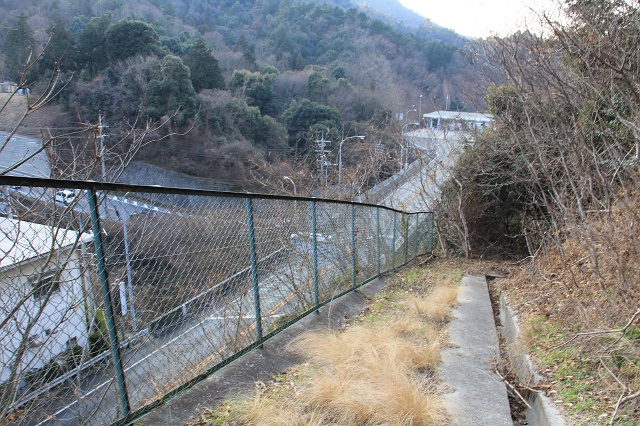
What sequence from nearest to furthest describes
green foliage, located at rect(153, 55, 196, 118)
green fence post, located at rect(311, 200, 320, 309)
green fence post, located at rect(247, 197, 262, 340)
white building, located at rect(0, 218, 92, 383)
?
white building, located at rect(0, 218, 92, 383) < green fence post, located at rect(247, 197, 262, 340) < green fence post, located at rect(311, 200, 320, 309) < green foliage, located at rect(153, 55, 196, 118)

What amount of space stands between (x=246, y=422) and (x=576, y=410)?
90.2 inches

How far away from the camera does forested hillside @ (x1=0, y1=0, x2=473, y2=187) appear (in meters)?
15.6

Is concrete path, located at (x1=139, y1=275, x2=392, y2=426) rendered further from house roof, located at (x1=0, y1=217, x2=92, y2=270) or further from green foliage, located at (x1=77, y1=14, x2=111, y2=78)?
green foliage, located at (x1=77, y1=14, x2=111, y2=78)

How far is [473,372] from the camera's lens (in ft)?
13.4

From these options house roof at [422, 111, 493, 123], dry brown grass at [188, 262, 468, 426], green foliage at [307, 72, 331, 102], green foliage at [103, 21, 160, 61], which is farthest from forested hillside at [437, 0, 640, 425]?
green foliage at [307, 72, 331, 102]

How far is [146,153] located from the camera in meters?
18.3

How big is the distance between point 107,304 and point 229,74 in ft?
120

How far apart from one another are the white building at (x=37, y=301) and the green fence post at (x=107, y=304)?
124mm

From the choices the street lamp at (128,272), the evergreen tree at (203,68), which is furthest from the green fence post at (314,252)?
the evergreen tree at (203,68)

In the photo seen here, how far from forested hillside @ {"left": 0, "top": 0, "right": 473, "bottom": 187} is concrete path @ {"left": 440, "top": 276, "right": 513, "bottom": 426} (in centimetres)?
382

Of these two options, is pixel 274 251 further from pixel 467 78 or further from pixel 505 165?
pixel 505 165

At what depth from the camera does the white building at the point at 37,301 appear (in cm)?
223

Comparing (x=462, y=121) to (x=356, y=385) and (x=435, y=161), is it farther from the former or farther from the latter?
(x=356, y=385)

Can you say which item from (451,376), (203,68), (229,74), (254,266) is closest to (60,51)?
(203,68)
